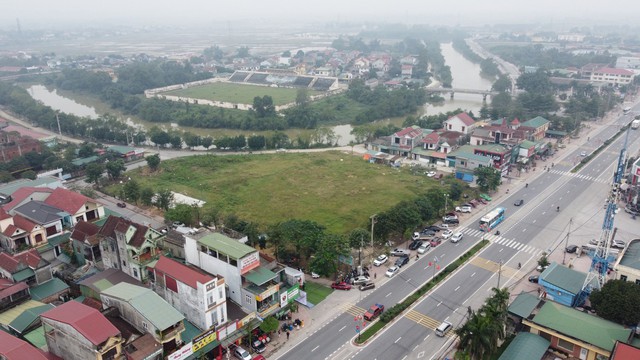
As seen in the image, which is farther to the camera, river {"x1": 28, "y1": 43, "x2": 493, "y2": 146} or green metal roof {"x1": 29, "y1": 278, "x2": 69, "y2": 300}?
river {"x1": 28, "y1": 43, "x2": 493, "y2": 146}

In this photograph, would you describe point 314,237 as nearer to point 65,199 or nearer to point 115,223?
point 115,223

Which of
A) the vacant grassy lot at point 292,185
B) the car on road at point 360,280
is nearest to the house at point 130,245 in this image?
the car on road at point 360,280

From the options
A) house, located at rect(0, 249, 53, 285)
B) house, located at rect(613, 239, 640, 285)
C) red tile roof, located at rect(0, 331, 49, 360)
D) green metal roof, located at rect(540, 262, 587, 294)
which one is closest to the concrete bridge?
house, located at rect(613, 239, 640, 285)

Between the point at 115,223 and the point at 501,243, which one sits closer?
the point at 115,223

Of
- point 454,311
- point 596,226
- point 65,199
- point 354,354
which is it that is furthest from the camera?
point 596,226

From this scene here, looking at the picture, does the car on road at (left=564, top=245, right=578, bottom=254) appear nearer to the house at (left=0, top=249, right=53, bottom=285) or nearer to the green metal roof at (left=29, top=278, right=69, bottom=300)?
the green metal roof at (left=29, top=278, right=69, bottom=300)

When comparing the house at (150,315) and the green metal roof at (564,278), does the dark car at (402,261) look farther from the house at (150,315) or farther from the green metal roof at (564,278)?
the house at (150,315)

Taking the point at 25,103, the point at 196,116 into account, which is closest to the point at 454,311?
the point at 196,116
